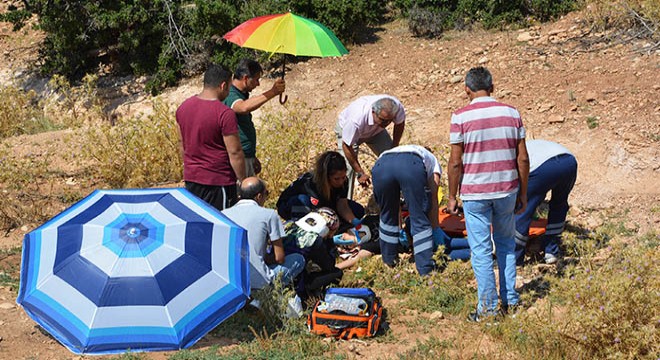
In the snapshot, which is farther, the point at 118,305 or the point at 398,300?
the point at 398,300

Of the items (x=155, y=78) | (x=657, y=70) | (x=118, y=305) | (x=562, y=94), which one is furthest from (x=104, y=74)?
(x=118, y=305)

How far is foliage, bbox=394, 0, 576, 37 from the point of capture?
10.7 meters

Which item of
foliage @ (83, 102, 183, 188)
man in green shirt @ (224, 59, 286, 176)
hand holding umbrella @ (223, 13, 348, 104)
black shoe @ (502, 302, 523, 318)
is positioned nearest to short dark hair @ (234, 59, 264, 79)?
man in green shirt @ (224, 59, 286, 176)

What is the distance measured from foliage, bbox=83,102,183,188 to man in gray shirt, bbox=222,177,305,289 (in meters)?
3.23

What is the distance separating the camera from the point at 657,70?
8398 millimetres

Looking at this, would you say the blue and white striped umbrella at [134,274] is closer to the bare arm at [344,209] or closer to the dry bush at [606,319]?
the dry bush at [606,319]

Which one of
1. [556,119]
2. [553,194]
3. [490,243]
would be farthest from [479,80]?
[556,119]

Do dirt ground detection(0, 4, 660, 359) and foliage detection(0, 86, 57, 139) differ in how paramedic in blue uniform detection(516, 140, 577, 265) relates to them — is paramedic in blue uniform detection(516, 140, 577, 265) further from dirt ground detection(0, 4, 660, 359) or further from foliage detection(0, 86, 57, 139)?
foliage detection(0, 86, 57, 139)

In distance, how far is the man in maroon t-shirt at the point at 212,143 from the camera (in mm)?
4891

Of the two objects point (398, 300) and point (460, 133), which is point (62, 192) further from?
point (460, 133)

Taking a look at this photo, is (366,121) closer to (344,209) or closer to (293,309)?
(344,209)

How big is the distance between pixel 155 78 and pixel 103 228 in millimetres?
8675

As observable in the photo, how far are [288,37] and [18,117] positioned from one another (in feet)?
22.0

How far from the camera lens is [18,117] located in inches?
418
